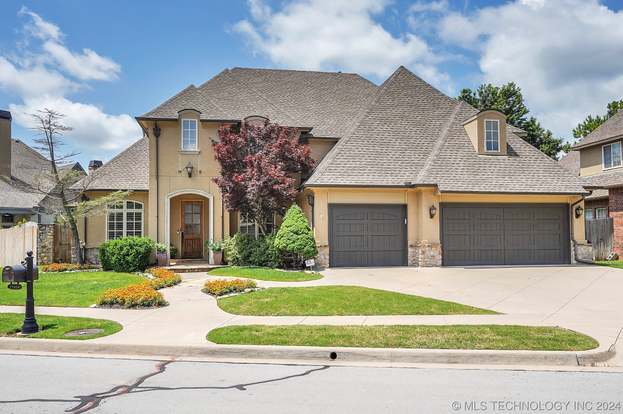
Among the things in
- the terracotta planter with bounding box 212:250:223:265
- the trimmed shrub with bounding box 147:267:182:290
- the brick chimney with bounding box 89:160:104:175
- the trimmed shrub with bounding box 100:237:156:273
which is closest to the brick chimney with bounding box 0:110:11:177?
the brick chimney with bounding box 89:160:104:175

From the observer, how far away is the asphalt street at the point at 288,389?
4.69 metres

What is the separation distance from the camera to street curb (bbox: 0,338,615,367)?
6.20m

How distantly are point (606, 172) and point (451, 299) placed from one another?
1830 cm

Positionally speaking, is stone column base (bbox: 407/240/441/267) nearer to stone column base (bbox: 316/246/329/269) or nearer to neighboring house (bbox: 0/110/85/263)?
stone column base (bbox: 316/246/329/269)

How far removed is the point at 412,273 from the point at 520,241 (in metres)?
5.32

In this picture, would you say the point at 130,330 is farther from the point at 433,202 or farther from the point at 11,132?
the point at 11,132

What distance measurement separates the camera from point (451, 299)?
412 inches

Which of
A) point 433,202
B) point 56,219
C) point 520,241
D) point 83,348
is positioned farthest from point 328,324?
point 56,219

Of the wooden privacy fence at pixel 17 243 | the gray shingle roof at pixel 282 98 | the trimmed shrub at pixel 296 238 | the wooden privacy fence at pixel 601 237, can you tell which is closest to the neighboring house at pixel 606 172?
the wooden privacy fence at pixel 601 237

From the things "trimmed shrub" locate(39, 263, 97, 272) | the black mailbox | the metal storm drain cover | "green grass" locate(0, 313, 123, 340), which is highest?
the black mailbox

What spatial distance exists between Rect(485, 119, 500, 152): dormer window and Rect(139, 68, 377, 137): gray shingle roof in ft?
19.1

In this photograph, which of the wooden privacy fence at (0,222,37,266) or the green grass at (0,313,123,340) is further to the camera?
the wooden privacy fence at (0,222,37,266)

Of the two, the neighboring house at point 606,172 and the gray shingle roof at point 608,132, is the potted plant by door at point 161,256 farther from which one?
the gray shingle roof at point 608,132

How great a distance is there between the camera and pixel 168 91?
2181 cm
